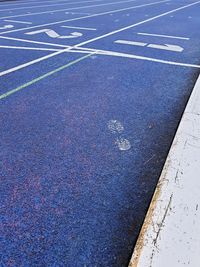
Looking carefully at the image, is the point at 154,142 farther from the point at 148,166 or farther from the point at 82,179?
the point at 82,179

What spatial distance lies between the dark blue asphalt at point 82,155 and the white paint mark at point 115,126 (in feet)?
0.06

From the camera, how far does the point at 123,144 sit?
3.82m

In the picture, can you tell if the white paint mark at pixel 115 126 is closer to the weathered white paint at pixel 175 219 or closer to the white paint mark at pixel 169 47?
the weathered white paint at pixel 175 219

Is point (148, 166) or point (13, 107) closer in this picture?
point (148, 166)

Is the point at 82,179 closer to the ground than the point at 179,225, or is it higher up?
closer to the ground

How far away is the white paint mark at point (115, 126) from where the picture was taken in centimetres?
415

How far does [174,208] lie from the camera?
2.33m

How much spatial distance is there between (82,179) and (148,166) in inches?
29.4

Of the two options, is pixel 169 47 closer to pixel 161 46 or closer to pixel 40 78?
pixel 161 46

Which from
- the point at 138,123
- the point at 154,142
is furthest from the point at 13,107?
the point at 154,142

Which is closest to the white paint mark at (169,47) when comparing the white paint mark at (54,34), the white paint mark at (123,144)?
the white paint mark at (54,34)

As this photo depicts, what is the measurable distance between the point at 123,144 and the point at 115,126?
517 mm

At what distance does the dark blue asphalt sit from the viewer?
94.6 inches

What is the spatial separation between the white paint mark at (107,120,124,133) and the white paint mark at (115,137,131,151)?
0.23m
